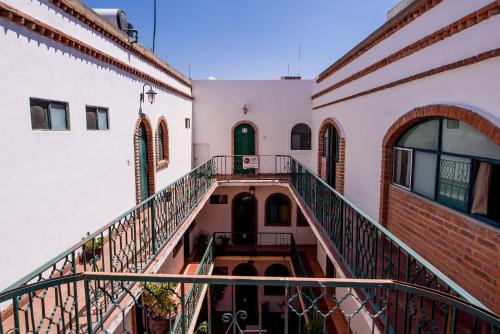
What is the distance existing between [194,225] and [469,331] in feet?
40.4

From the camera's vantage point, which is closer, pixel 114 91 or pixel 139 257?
pixel 139 257

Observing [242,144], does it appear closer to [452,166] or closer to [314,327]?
[314,327]

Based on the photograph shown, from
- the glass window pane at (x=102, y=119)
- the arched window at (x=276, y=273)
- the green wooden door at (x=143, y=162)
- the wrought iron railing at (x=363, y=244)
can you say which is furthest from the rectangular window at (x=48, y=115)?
the arched window at (x=276, y=273)

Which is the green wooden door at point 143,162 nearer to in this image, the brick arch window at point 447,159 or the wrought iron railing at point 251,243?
the brick arch window at point 447,159

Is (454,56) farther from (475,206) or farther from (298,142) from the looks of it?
(298,142)

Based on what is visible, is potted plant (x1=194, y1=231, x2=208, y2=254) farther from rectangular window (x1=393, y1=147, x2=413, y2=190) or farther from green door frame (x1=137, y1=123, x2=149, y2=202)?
rectangular window (x1=393, y1=147, x2=413, y2=190)

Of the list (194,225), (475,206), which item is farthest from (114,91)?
(194,225)

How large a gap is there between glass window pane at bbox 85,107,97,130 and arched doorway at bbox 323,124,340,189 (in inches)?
285

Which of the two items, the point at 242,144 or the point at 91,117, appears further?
the point at 242,144

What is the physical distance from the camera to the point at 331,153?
10484mm

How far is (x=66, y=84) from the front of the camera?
5.16 meters

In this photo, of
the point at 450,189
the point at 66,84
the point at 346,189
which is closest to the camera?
the point at 450,189

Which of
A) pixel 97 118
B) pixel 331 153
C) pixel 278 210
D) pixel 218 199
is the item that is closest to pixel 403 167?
pixel 331 153

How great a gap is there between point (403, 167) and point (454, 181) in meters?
1.46
